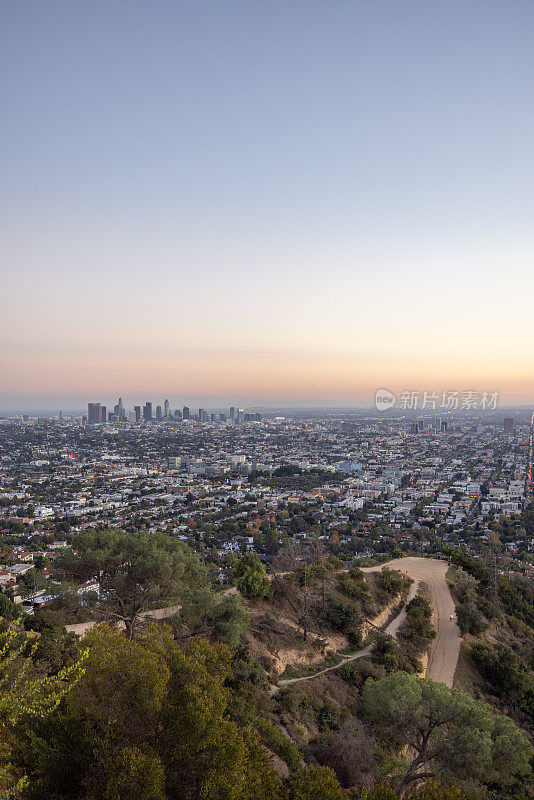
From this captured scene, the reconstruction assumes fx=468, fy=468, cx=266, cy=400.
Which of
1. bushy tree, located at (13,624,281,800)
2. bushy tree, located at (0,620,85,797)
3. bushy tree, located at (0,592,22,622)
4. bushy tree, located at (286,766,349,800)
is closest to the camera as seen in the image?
bushy tree, located at (0,620,85,797)

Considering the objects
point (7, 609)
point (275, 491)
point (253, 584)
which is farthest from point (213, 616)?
point (275, 491)

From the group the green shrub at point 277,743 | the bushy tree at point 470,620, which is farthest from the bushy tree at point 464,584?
the green shrub at point 277,743

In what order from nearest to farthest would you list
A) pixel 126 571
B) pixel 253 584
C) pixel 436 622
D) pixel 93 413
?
pixel 126 571 → pixel 253 584 → pixel 436 622 → pixel 93 413

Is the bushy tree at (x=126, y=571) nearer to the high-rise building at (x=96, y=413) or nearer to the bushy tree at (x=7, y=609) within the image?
the bushy tree at (x=7, y=609)

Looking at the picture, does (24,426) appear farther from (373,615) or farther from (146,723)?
(146,723)

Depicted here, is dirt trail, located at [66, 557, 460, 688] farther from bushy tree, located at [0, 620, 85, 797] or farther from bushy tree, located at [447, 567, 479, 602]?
bushy tree, located at [0, 620, 85, 797]

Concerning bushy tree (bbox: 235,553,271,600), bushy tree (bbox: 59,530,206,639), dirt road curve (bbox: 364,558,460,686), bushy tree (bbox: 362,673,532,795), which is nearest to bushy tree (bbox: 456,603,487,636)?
dirt road curve (bbox: 364,558,460,686)

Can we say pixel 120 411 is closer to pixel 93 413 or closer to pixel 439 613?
pixel 93 413

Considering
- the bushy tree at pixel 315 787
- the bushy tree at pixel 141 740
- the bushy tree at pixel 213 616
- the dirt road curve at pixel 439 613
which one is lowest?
Result: the dirt road curve at pixel 439 613

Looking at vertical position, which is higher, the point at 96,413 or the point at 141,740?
the point at 141,740
